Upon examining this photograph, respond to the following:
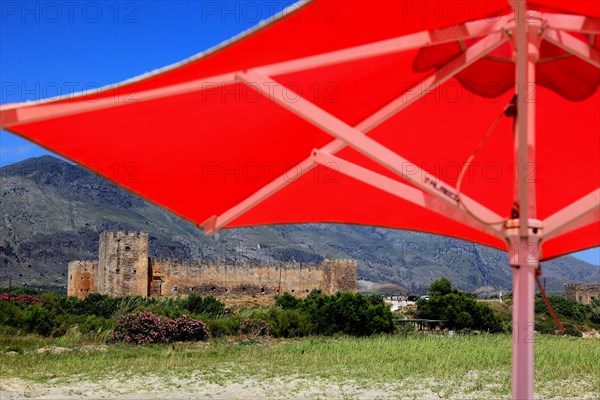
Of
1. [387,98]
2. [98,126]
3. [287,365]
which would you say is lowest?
[287,365]

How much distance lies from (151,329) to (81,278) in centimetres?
2651

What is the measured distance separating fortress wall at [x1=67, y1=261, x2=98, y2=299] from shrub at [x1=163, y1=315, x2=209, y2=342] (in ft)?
83.3

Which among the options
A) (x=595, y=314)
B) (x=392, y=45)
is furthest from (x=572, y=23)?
(x=595, y=314)

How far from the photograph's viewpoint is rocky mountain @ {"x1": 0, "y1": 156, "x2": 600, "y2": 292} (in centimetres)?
10038

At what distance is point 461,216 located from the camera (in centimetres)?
254

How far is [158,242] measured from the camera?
394 ft

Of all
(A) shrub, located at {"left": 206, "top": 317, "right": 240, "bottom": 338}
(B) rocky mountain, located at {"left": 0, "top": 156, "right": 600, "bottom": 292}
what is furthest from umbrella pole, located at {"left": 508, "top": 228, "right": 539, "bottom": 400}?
(B) rocky mountain, located at {"left": 0, "top": 156, "right": 600, "bottom": 292}

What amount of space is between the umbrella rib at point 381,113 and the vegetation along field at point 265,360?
448 cm

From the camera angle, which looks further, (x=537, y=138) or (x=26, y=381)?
(x=26, y=381)

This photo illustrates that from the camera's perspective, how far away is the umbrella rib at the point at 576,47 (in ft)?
8.25

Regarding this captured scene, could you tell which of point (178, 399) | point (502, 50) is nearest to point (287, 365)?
point (178, 399)

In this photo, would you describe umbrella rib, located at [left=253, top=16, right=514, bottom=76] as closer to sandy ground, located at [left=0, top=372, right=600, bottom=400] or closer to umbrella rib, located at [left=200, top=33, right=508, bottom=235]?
umbrella rib, located at [left=200, top=33, right=508, bottom=235]

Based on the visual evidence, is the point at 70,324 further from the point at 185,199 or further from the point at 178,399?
the point at 185,199

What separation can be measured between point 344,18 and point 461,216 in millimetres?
789
